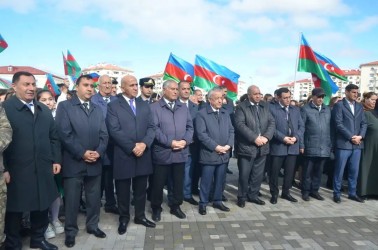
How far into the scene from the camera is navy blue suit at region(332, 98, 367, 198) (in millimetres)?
6062

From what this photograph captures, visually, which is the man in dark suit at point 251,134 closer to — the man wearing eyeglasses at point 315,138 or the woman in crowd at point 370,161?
the man wearing eyeglasses at point 315,138

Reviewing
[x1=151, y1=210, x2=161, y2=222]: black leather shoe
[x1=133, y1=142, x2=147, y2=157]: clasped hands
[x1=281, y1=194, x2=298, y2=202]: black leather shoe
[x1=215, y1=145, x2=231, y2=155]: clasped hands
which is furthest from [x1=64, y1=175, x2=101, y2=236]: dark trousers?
[x1=281, y1=194, x2=298, y2=202]: black leather shoe

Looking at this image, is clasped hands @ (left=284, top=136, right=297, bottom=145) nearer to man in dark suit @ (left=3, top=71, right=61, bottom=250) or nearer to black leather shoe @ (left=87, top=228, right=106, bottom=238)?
black leather shoe @ (left=87, top=228, right=106, bottom=238)

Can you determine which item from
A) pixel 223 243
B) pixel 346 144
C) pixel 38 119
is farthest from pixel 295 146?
pixel 38 119

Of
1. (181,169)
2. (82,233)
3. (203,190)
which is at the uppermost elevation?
(181,169)

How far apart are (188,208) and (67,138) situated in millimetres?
2587

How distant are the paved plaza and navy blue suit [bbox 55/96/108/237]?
1.72ft

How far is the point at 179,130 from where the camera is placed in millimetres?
5016

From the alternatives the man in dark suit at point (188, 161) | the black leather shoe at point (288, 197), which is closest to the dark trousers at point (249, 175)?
the black leather shoe at point (288, 197)

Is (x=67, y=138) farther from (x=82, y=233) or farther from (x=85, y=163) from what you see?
(x=82, y=233)

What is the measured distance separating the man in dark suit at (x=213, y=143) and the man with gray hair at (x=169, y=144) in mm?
333

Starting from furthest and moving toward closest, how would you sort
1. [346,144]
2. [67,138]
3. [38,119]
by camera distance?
[346,144]
[67,138]
[38,119]

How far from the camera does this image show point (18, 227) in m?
3.74

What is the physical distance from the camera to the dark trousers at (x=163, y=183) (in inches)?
193
